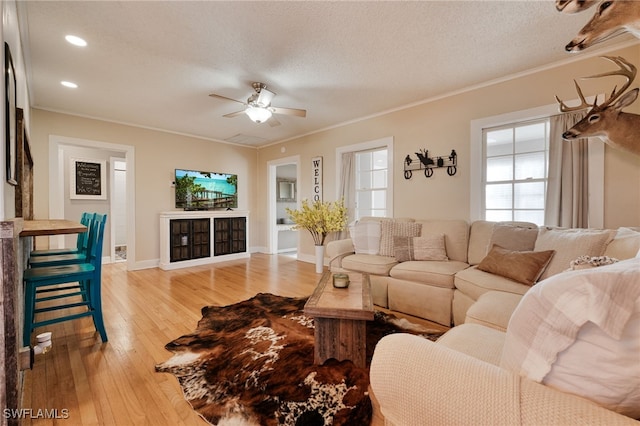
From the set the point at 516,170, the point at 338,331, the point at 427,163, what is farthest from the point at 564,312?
the point at 427,163

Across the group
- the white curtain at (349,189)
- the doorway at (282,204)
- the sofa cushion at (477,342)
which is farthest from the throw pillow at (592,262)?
the doorway at (282,204)

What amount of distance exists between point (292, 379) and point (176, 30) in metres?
2.85

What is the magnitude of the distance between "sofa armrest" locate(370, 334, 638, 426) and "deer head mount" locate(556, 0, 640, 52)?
1565 millimetres

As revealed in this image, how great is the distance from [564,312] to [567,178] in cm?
297

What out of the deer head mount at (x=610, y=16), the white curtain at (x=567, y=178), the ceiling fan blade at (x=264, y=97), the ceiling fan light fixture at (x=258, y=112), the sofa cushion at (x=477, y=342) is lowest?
the sofa cushion at (x=477, y=342)

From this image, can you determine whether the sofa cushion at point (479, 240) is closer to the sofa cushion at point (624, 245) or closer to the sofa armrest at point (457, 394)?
the sofa cushion at point (624, 245)

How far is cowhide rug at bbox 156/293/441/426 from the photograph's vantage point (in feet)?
4.71

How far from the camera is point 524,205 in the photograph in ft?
10.5

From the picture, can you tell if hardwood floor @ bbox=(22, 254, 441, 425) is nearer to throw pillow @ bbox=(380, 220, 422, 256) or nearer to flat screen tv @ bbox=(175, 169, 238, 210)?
throw pillow @ bbox=(380, 220, 422, 256)

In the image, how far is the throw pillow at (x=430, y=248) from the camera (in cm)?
303

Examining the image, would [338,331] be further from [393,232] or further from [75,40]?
[75,40]

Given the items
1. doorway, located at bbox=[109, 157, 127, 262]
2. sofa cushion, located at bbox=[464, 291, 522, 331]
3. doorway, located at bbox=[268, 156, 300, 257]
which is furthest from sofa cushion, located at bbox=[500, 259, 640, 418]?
doorway, located at bbox=[109, 157, 127, 262]

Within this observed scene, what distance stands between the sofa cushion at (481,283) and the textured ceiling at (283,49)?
2092mm

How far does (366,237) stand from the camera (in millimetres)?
3561
